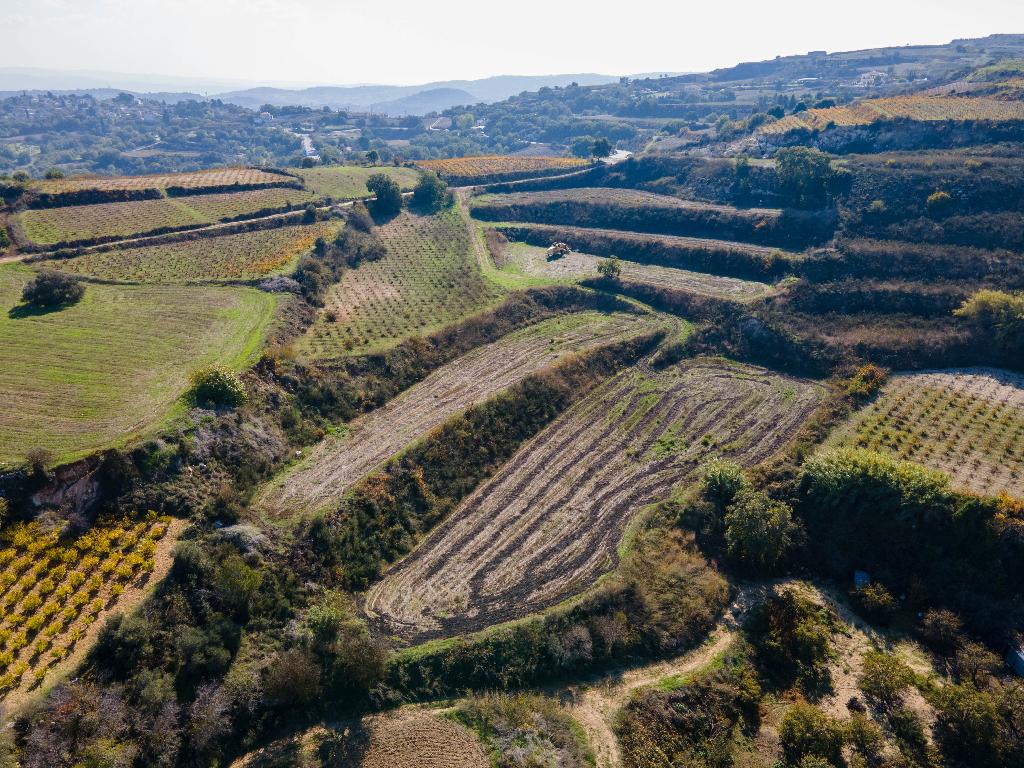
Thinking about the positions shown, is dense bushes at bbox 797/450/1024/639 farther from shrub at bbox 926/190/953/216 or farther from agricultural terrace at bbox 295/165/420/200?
agricultural terrace at bbox 295/165/420/200

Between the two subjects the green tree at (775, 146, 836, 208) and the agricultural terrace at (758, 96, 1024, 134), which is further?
the agricultural terrace at (758, 96, 1024, 134)

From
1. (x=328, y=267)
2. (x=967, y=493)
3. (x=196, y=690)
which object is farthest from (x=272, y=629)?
(x=328, y=267)

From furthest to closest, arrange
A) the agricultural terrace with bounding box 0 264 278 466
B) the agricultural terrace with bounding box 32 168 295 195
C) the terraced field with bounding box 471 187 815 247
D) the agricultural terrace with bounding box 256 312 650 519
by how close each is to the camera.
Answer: the agricultural terrace with bounding box 32 168 295 195 → the terraced field with bounding box 471 187 815 247 → the agricultural terrace with bounding box 256 312 650 519 → the agricultural terrace with bounding box 0 264 278 466

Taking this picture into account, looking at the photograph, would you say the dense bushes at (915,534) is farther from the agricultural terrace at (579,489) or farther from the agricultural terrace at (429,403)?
the agricultural terrace at (429,403)

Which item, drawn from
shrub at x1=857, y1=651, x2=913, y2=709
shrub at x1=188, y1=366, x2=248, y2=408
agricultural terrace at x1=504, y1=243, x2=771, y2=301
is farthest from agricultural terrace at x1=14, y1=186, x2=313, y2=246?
shrub at x1=857, y1=651, x2=913, y2=709

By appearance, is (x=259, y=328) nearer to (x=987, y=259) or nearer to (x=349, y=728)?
(x=349, y=728)
